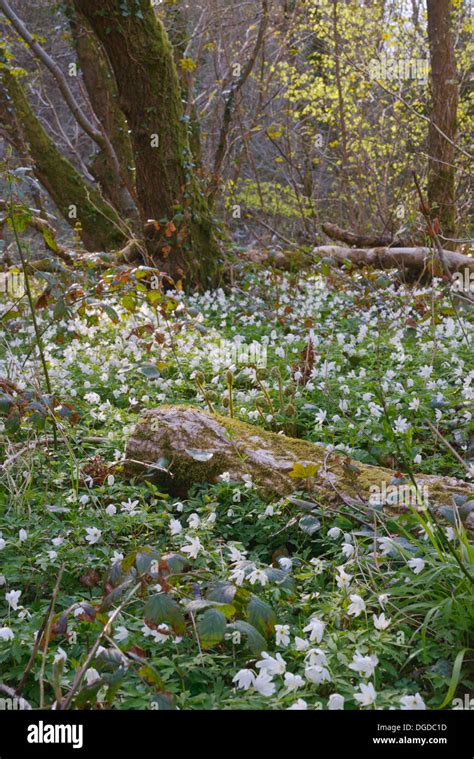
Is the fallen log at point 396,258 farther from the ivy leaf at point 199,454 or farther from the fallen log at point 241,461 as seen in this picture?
the ivy leaf at point 199,454

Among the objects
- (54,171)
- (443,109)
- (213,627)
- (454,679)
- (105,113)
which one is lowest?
(454,679)

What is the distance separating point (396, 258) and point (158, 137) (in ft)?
11.2

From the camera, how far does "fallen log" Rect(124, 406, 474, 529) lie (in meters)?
3.16

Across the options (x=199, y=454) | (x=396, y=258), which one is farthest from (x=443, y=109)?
(x=199, y=454)

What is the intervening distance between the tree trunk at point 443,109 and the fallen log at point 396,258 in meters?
0.94

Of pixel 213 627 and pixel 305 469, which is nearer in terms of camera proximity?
pixel 213 627

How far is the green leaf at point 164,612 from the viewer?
205cm

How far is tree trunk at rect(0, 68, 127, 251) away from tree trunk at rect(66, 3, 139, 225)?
0.76 m

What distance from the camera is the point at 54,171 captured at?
35.6 ft

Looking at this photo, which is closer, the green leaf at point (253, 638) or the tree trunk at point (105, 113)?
the green leaf at point (253, 638)

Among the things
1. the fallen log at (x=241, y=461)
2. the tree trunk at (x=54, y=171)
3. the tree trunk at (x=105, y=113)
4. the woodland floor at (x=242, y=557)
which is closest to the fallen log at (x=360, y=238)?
the tree trunk at (x=105, y=113)

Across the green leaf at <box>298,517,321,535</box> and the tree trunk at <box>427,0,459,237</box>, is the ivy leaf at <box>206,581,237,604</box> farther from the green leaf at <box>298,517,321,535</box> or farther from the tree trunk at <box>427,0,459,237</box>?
the tree trunk at <box>427,0,459,237</box>

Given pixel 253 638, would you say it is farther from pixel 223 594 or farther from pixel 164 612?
pixel 164 612
